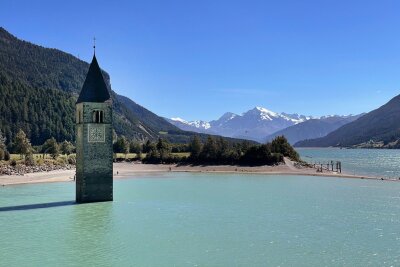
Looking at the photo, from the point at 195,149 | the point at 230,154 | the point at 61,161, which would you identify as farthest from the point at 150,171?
the point at 61,161

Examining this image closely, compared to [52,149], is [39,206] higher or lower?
lower

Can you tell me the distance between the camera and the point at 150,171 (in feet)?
337

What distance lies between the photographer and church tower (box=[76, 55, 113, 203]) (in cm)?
4997

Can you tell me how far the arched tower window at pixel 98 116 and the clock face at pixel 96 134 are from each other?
0.73 m

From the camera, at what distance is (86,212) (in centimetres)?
4366

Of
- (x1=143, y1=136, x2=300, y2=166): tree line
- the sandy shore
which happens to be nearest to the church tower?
the sandy shore

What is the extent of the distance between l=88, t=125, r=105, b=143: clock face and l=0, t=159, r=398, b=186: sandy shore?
32.4 m

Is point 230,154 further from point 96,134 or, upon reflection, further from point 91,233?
point 91,233

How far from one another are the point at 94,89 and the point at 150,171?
53.4 metres

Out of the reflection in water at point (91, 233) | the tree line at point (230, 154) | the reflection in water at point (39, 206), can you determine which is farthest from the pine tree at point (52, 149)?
the reflection in water at point (91, 233)

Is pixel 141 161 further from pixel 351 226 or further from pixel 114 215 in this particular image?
pixel 351 226

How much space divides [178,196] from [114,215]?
52.0 feet

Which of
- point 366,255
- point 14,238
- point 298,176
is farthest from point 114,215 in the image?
point 298,176

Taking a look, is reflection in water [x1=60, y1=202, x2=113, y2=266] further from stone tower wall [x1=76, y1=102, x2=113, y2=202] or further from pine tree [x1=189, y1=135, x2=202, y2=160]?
pine tree [x1=189, y1=135, x2=202, y2=160]
